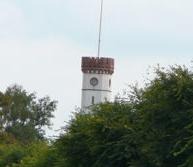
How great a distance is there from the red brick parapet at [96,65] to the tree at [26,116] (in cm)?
676

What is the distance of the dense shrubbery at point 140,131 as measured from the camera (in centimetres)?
3697

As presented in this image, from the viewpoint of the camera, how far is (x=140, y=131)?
39.5 m

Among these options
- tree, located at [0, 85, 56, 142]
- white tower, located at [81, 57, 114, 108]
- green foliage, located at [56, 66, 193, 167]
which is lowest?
green foliage, located at [56, 66, 193, 167]

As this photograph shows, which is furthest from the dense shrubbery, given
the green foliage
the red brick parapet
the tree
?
the red brick parapet

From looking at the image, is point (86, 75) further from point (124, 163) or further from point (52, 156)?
point (124, 163)

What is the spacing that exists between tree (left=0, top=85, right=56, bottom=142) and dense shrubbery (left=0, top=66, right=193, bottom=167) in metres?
63.6

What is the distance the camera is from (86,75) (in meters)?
123

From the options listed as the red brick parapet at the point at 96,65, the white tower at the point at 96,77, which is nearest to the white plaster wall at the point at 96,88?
the white tower at the point at 96,77

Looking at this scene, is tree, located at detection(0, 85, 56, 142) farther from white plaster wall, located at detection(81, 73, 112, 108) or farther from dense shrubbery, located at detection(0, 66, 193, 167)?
dense shrubbery, located at detection(0, 66, 193, 167)

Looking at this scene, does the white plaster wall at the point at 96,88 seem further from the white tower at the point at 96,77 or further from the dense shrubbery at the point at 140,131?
the dense shrubbery at the point at 140,131

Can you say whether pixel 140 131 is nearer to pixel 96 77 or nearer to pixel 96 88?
pixel 96 88

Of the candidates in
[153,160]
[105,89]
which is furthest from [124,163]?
[105,89]

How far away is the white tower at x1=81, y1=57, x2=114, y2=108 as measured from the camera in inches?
4803

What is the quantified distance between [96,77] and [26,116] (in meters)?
9.66
